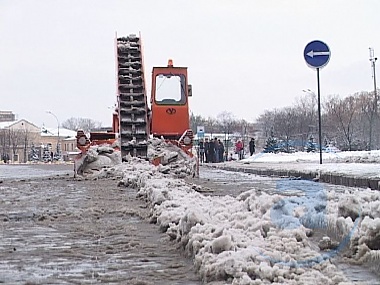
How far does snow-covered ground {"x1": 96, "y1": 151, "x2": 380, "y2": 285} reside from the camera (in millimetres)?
4434

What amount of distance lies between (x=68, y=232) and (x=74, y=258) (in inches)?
63.7

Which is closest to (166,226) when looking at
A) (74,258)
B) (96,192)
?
(74,258)

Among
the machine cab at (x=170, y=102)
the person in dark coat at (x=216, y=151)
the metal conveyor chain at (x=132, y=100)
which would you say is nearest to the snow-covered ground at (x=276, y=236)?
the metal conveyor chain at (x=132, y=100)

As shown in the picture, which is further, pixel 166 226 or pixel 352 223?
pixel 166 226

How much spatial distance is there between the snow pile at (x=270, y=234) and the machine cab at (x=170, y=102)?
41.0 ft

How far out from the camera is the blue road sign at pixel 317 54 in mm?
18781

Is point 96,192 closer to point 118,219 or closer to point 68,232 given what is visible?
point 118,219

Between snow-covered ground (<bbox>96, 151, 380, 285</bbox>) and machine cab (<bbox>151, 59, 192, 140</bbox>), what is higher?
machine cab (<bbox>151, 59, 192, 140</bbox>)

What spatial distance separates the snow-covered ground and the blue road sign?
11519mm

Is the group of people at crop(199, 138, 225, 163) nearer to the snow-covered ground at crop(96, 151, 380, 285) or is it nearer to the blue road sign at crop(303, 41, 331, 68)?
the blue road sign at crop(303, 41, 331, 68)

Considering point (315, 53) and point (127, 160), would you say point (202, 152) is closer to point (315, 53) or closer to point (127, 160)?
point (127, 160)

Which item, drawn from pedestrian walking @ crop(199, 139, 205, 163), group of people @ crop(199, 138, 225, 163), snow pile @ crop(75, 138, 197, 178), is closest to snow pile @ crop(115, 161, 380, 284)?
snow pile @ crop(75, 138, 197, 178)

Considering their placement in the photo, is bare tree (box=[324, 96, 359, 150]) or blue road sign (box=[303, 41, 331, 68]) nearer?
blue road sign (box=[303, 41, 331, 68])

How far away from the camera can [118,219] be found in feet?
27.4
